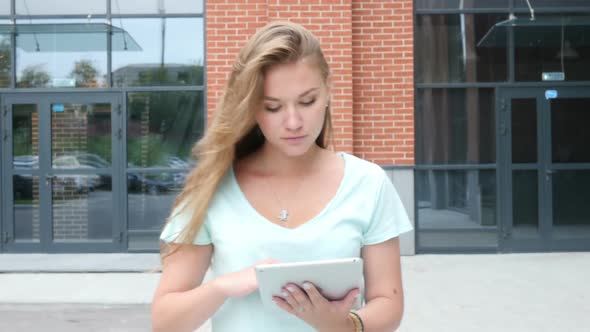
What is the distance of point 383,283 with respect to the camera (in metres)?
1.84

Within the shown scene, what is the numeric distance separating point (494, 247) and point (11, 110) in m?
7.24

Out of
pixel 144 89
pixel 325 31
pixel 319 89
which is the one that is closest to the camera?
pixel 319 89

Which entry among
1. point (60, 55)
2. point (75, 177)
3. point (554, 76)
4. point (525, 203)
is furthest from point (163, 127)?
point (554, 76)

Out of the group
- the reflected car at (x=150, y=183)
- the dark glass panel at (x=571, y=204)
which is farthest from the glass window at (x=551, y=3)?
the reflected car at (x=150, y=183)

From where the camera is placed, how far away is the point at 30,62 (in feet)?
35.7

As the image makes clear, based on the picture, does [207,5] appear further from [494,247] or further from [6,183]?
[494,247]

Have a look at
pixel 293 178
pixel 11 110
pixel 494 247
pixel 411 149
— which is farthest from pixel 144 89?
pixel 293 178

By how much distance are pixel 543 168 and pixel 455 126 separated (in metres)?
1.38

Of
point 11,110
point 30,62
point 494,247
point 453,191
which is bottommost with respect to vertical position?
point 494,247

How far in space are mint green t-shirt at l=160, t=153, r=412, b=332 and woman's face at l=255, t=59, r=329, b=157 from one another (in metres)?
0.16

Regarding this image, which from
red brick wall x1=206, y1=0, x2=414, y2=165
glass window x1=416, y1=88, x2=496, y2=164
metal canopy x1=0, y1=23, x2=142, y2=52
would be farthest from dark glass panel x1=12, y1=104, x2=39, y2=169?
glass window x1=416, y1=88, x2=496, y2=164

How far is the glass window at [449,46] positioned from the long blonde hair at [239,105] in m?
8.87

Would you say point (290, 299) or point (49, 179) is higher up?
point (49, 179)

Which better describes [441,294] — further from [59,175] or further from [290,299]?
[290,299]
